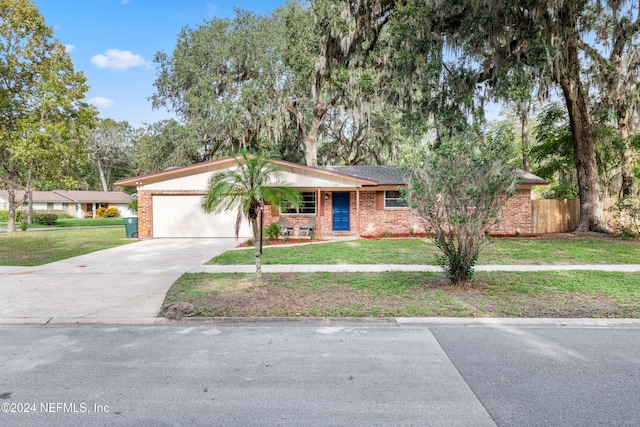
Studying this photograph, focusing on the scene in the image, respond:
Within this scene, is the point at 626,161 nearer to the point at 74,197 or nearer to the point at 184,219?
the point at 184,219

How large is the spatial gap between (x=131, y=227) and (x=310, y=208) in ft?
27.2

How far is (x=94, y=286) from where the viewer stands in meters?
7.25

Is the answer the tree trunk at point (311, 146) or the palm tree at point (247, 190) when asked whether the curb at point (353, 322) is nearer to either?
the palm tree at point (247, 190)

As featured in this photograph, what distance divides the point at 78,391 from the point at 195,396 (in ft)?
3.58

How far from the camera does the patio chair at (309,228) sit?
1591cm

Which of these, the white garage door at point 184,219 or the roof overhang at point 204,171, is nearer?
the roof overhang at point 204,171

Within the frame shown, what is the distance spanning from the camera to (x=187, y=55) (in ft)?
73.4

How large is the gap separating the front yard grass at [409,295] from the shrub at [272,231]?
6964 millimetres

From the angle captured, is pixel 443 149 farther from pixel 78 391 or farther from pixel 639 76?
pixel 639 76

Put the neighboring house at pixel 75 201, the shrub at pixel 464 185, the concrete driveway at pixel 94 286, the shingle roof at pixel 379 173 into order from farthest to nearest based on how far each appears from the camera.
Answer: the neighboring house at pixel 75 201 → the shingle roof at pixel 379 173 → the shrub at pixel 464 185 → the concrete driveway at pixel 94 286

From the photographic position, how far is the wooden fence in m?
16.8

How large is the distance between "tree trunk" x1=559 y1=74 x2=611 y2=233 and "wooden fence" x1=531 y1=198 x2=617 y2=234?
1.43m

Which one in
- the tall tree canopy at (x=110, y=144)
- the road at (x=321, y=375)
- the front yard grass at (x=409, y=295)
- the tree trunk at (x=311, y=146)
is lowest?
the road at (x=321, y=375)

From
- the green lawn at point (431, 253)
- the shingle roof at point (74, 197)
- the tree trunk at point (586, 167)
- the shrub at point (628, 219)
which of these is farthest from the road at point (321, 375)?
the shingle roof at point (74, 197)
